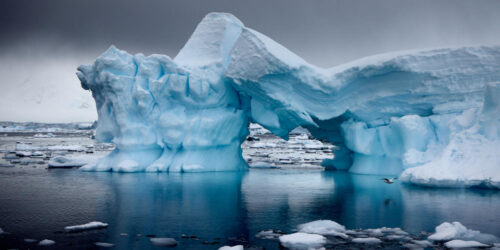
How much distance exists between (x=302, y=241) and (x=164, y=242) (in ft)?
5.69

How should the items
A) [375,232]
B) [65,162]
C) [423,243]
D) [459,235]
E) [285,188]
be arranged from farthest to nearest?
[65,162] → [285,188] → [375,232] → [459,235] → [423,243]

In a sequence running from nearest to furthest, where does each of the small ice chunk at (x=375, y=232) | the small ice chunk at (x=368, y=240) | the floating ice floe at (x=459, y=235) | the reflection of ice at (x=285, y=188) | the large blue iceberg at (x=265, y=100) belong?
1. the small ice chunk at (x=368, y=240)
2. the floating ice floe at (x=459, y=235)
3. the small ice chunk at (x=375, y=232)
4. the reflection of ice at (x=285, y=188)
5. the large blue iceberg at (x=265, y=100)

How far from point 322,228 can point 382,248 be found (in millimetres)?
1047

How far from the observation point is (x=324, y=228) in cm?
673

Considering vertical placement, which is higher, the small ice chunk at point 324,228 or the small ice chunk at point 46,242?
the small ice chunk at point 324,228

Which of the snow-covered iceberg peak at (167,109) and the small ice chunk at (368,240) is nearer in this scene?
the small ice chunk at (368,240)

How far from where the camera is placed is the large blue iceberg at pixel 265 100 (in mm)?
13523

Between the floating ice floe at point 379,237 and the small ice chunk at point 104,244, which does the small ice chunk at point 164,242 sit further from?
the floating ice floe at point 379,237

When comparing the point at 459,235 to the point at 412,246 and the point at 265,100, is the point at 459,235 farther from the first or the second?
the point at 265,100

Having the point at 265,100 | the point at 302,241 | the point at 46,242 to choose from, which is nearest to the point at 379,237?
the point at 302,241

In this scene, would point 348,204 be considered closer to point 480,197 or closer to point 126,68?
point 480,197

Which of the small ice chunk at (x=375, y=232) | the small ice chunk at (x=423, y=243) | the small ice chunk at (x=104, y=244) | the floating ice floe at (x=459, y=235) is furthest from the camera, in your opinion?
the small ice chunk at (x=375, y=232)

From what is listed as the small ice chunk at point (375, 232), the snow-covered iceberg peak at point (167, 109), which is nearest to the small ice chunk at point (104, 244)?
the small ice chunk at point (375, 232)

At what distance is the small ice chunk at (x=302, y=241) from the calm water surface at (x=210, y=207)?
0.18m
